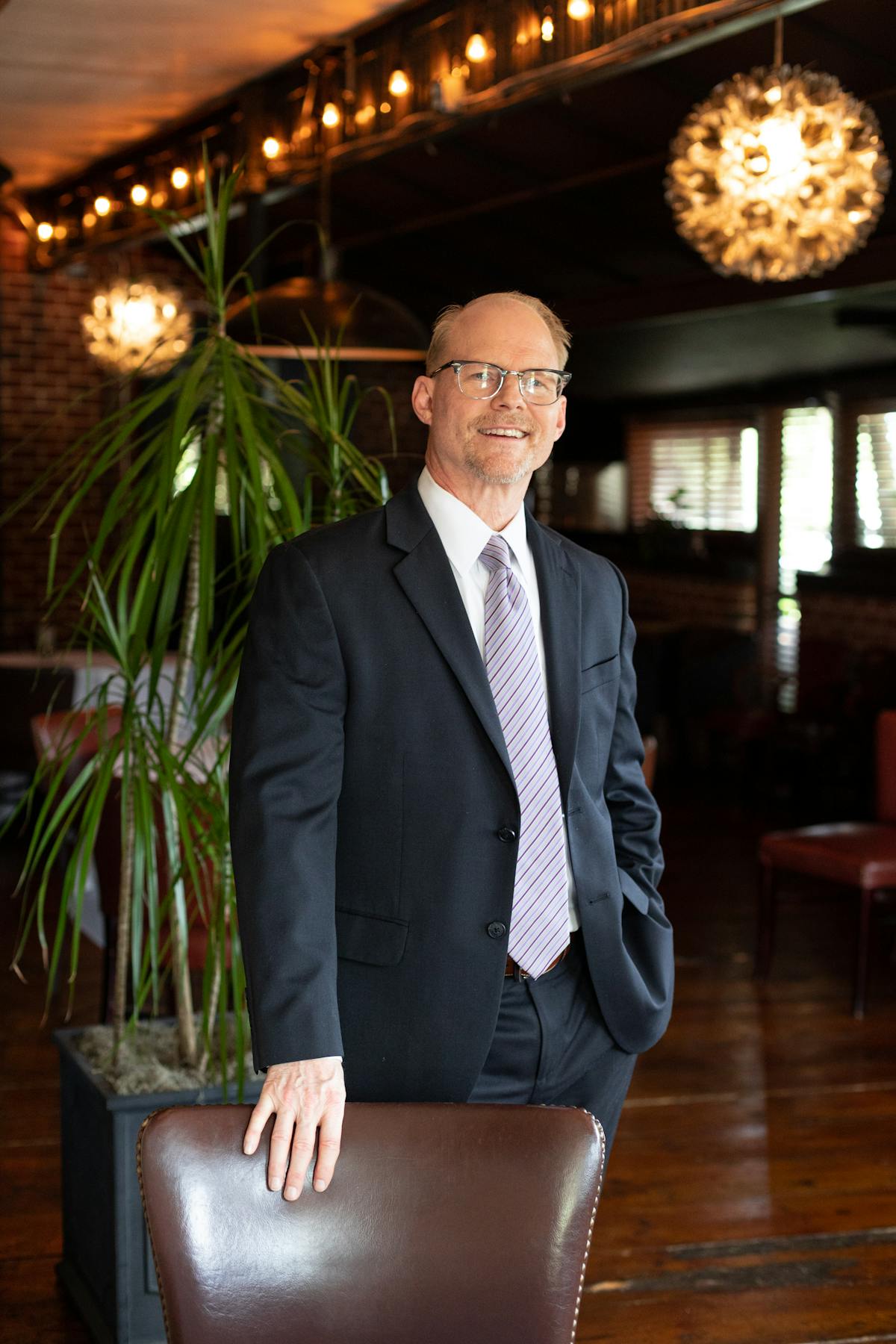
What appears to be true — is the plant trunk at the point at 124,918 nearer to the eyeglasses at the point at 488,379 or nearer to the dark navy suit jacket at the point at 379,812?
the dark navy suit jacket at the point at 379,812

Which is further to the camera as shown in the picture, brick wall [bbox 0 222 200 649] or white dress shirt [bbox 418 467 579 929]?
brick wall [bbox 0 222 200 649]

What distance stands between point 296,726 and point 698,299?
6.14 metres

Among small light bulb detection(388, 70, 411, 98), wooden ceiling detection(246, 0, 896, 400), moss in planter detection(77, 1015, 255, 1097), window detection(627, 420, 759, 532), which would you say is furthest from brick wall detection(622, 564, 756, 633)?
moss in planter detection(77, 1015, 255, 1097)

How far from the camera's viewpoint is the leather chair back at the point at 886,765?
5.26 m

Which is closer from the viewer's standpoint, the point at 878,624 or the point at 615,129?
the point at 615,129

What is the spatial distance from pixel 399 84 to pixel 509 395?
3.60 m

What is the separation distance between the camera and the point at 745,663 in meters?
9.05

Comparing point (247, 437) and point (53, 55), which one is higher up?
point (53, 55)

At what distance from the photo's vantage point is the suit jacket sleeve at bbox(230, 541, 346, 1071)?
1612 millimetres

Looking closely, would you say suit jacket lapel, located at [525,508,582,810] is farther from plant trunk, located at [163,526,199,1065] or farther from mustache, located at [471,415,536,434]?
plant trunk, located at [163,526,199,1065]

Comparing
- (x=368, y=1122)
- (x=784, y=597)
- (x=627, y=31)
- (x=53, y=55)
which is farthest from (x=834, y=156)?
(x=784, y=597)

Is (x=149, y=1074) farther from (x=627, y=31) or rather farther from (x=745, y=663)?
(x=745, y=663)

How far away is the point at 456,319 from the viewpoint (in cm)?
181

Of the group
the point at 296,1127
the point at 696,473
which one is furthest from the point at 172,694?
the point at 696,473
